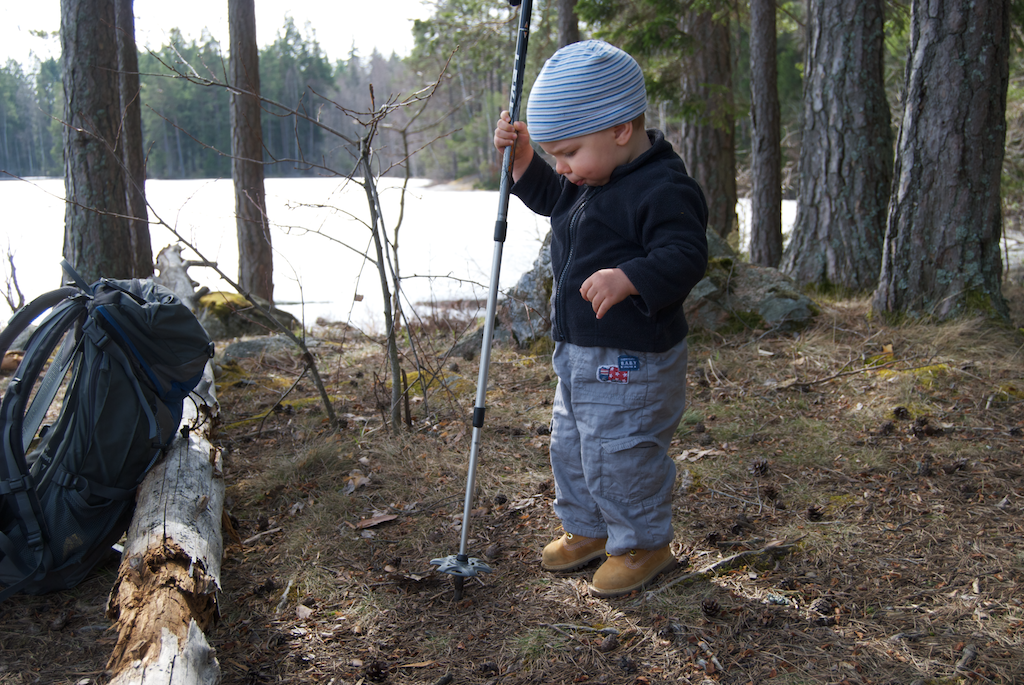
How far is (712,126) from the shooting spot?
355 inches

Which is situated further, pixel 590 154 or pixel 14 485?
pixel 14 485

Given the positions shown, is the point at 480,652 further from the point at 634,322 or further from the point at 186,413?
the point at 186,413

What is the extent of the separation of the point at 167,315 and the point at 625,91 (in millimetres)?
2334

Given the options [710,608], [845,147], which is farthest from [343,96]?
[710,608]

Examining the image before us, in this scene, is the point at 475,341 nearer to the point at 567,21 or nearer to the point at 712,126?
the point at 712,126

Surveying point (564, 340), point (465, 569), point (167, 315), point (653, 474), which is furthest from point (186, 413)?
point (653, 474)

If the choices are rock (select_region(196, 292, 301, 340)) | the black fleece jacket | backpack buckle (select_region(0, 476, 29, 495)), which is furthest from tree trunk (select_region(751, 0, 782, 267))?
backpack buckle (select_region(0, 476, 29, 495))

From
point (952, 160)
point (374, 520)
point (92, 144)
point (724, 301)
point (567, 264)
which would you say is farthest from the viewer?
point (724, 301)

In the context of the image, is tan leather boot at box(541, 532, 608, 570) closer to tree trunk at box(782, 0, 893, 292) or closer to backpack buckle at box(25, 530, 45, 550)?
backpack buckle at box(25, 530, 45, 550)

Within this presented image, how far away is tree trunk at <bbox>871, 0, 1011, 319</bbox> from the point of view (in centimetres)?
484

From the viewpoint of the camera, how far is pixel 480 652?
2.43m

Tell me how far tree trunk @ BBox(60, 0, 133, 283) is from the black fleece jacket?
4655 millimetres

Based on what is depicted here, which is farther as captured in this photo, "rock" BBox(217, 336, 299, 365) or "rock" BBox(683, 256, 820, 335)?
"rock" BBox(217, 336, 299, 365)

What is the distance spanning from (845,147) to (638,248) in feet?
17.0
